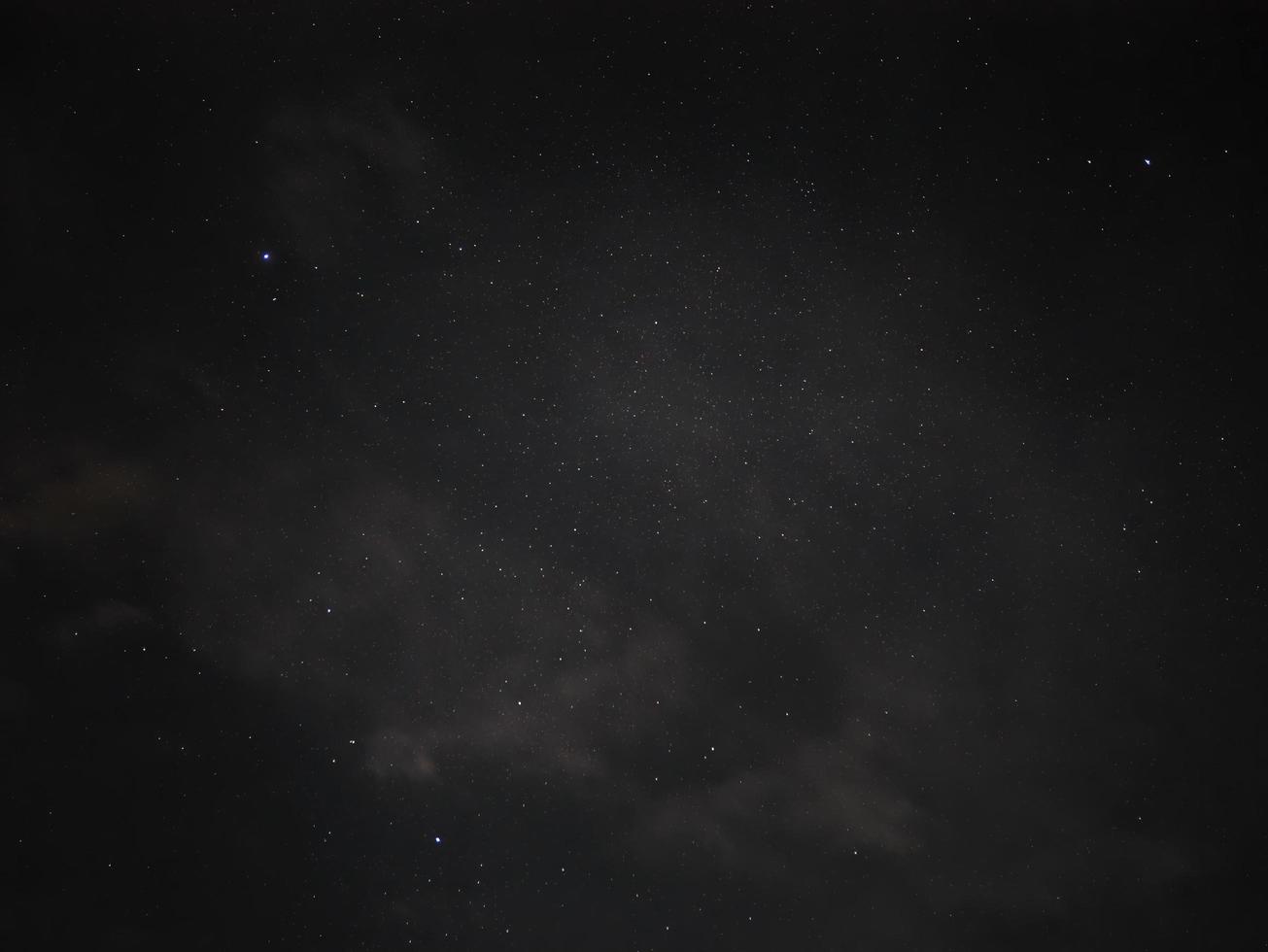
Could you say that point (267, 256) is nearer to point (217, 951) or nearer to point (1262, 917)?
point (217, 951)

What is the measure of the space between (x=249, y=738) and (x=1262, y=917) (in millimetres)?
19247

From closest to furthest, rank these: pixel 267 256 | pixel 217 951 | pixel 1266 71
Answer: pixel 1266 71 → pixel 267 256 → pixel 217 951

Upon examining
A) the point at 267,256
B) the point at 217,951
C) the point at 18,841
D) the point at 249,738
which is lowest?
the point at 217,951

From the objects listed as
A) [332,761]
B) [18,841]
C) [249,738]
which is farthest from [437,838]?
[18,841]

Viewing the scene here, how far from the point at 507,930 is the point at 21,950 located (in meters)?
10.6

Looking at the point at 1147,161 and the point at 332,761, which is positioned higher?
the point at 1147,161

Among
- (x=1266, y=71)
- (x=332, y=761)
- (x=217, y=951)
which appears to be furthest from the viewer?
(x=217, y=951)

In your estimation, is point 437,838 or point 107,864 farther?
point 107,864

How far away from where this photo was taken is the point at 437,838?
58.7ft

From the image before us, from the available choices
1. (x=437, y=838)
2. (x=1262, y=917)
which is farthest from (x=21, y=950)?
(x=1262, y=917)

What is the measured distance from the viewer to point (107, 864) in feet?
64.2

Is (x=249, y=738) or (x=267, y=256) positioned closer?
(x=267, y=256)

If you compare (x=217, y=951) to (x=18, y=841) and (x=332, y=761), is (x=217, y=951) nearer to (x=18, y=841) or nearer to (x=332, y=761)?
(x=18, y=841)

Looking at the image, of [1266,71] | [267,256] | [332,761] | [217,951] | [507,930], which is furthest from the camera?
[217,951]
